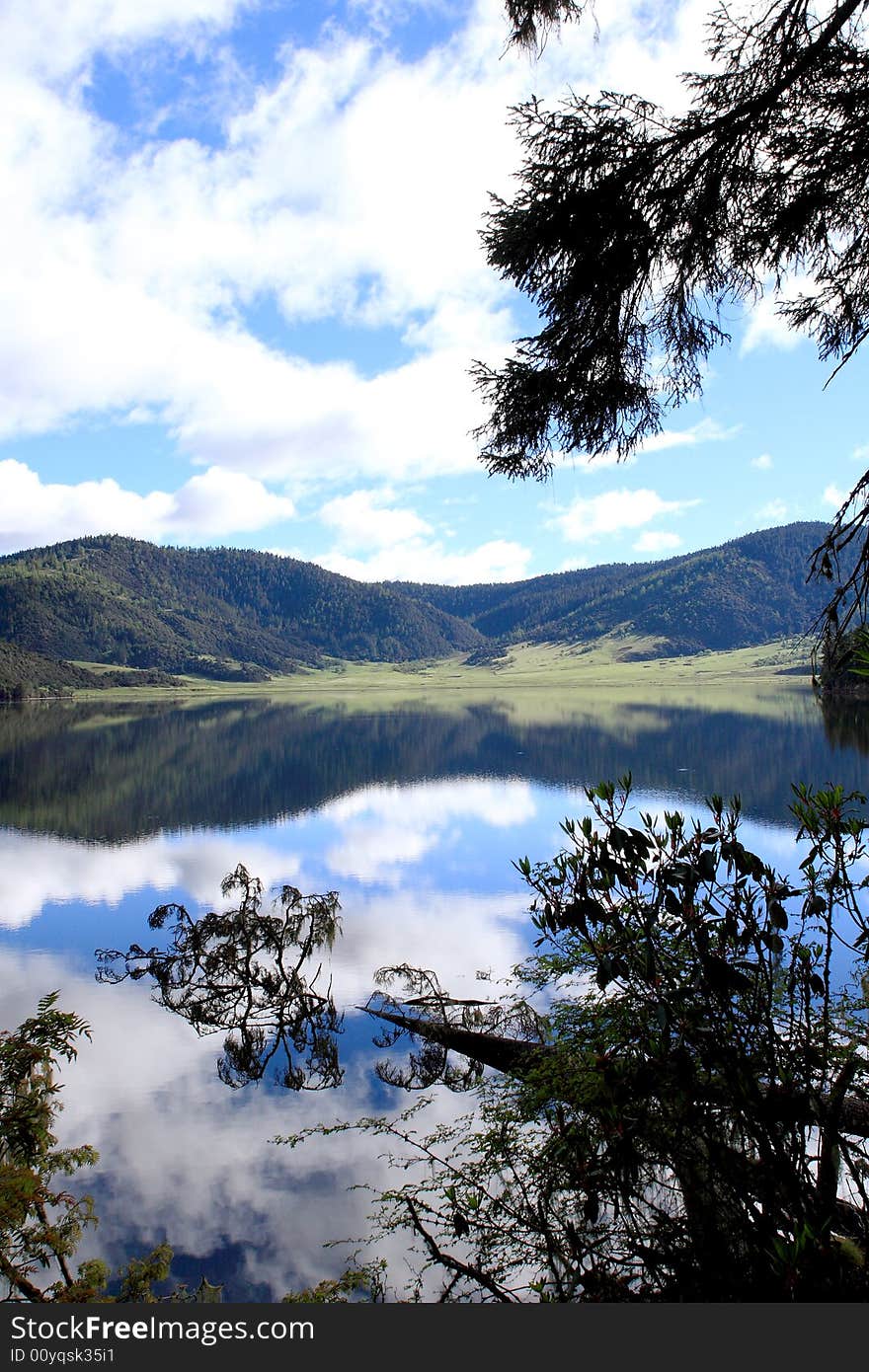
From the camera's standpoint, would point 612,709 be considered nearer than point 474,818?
No

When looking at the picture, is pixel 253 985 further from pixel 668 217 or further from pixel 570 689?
pixel 570 689

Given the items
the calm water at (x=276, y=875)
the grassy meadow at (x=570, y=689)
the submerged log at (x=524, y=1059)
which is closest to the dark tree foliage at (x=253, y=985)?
the calm water at (x=276, y=875)

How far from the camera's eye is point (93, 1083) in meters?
10.1

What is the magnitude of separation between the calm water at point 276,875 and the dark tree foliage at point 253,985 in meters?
0.33

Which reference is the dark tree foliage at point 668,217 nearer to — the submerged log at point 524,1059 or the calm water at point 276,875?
the submerged log at point 524,1059

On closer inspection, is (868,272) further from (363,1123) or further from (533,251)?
(363,1123)

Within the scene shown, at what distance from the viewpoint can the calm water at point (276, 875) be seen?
7.73m

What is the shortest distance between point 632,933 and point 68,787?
4157cm

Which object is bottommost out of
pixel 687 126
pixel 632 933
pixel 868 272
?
pixel 632 933

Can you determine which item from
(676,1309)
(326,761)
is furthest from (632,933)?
(326,761)

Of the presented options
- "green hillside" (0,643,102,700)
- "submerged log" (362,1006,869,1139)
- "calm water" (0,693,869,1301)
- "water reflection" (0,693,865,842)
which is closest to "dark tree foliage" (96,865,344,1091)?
"calm water" (0,693,869,1301)

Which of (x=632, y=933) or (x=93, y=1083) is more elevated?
(x=632, y=933)

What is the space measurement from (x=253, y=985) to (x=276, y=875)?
9.28 metres

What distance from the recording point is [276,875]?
22.1m
